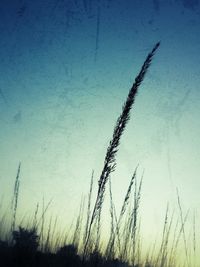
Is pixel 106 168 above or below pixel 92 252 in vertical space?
above

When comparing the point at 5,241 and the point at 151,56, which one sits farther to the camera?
the point at 5,241

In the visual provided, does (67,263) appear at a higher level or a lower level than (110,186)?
lower

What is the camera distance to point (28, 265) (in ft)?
10.4

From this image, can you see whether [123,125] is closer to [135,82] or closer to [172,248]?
[135,82]

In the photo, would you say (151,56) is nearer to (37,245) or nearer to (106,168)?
(106,168)

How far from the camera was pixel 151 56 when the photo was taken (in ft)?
6.40

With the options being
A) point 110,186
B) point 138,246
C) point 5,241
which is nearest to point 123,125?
point 110,186

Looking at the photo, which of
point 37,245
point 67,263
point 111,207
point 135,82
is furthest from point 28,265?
point 135,82

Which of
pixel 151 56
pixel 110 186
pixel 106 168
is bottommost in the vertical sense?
pixel 106 168

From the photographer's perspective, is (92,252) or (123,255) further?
(123,255)

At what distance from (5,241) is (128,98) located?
3.73 m

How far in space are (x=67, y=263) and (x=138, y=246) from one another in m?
1.18

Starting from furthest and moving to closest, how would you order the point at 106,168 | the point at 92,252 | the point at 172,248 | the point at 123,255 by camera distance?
the point at 172,248, the point at 123,255, the point at 92,252, the point at 106,168

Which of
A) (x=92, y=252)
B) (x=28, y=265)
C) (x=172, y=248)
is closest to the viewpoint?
(x=28, y=265)
